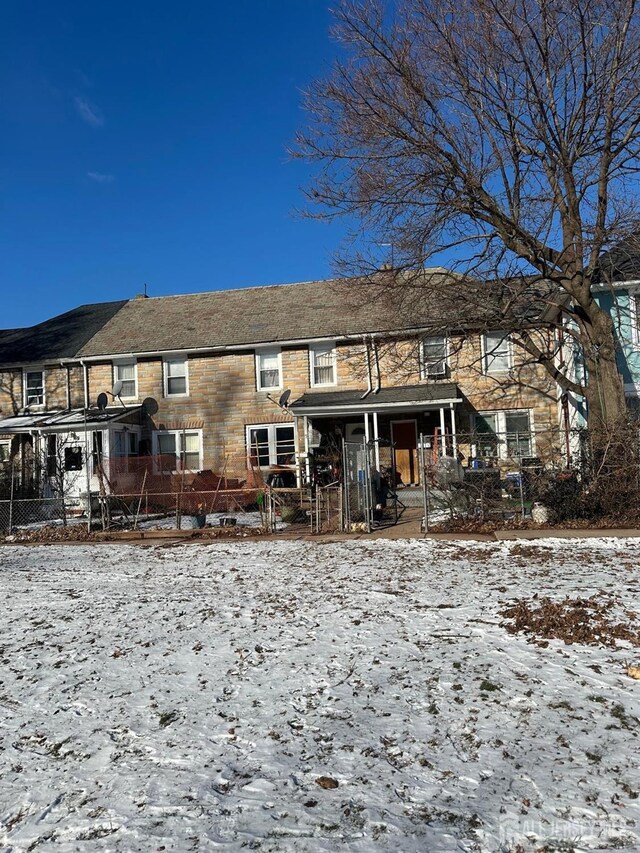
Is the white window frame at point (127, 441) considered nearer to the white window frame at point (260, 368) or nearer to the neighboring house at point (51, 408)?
the neighboring house at point (51, 408)

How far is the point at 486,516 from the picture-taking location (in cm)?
1210

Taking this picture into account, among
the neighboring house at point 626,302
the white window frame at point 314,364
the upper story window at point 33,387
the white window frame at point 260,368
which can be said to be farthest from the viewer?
the upper story window at point 33,387

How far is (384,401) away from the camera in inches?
726

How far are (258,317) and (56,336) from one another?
8.20 metres

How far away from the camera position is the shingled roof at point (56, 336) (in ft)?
75.5

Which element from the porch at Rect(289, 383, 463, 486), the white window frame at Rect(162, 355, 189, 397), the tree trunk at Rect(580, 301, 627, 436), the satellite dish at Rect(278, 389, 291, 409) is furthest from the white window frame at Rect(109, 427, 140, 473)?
the tree trunk at Rect(580, 301, 627, 436)

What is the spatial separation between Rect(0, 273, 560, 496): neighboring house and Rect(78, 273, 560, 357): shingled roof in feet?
0.26

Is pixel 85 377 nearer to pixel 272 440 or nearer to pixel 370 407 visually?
pixel 272 440

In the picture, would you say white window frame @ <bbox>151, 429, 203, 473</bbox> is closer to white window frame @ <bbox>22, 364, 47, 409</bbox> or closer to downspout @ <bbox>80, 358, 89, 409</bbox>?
downspout @ <bbox>80, 358, 89, 409</bbox>

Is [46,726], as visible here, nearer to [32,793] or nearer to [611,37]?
[32,793]

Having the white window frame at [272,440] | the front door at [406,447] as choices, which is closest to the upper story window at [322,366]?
the white window frame at [272,440]

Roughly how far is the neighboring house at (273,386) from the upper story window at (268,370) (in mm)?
33

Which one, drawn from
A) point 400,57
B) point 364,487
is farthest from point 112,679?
point 400,57

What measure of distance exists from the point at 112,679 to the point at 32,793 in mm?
1615
